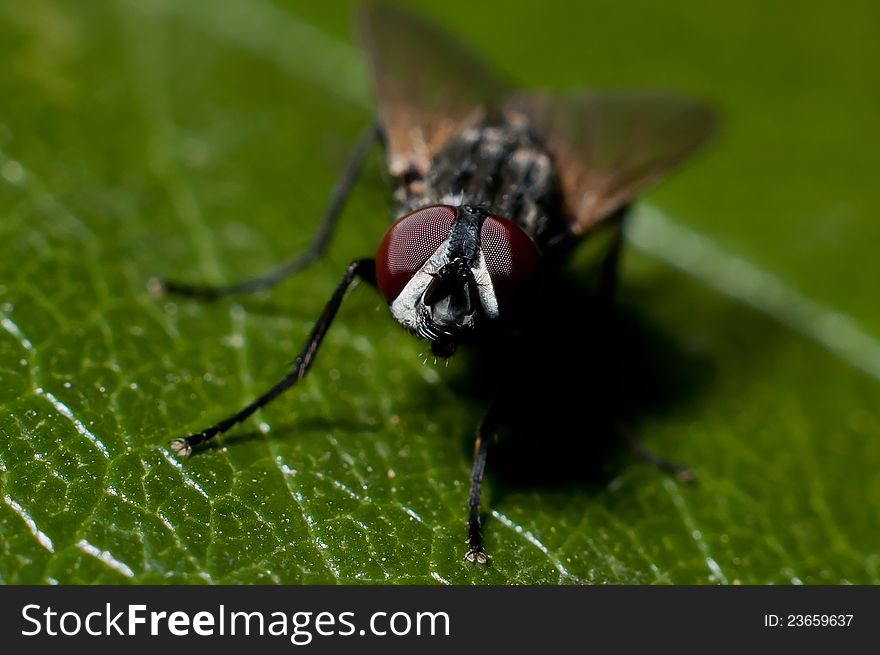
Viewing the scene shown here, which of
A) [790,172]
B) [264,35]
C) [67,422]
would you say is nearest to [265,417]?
[67,422]

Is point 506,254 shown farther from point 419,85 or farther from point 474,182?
point 419,85

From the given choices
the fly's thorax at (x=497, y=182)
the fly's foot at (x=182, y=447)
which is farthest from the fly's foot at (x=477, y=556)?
the fly's thorax at (x=497, y=182)

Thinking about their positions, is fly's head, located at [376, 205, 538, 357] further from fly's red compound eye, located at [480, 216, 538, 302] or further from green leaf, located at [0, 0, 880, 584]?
green leaf, located at [0, 0, 880, 584]

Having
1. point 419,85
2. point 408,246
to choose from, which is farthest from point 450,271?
point 419,85

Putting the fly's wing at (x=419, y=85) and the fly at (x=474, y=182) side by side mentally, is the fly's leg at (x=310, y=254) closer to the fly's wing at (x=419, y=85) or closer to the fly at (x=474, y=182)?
the fly at (x=474, y=182)

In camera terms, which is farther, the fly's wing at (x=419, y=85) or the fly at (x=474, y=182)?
the fly's wing at (x=419, y=85)

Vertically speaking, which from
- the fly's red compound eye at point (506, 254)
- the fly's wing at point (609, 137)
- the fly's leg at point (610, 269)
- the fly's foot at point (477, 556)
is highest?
the fly's wing at point (609, 137)

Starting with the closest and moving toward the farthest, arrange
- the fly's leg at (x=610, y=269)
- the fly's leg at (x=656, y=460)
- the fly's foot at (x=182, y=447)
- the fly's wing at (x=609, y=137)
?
the fly's foot at (x=182, y=447) < the fly's leg at (x=656, y=460) < the fly's wing at (x=609, y=137) < the fly's leg at (x=610, y=269)

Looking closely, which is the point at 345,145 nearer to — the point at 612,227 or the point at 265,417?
the point at 612,227
